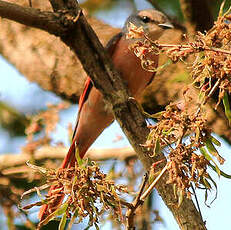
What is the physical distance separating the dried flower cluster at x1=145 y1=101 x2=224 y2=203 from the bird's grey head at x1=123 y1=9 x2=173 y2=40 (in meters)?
2.08

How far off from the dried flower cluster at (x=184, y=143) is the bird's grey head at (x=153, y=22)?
6.81 feet

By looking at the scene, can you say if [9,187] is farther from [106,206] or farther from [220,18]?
[220,18]

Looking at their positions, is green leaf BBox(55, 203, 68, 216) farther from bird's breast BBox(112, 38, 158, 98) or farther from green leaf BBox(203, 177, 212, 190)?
bird's breast BBox(112, 38, 158, 98)

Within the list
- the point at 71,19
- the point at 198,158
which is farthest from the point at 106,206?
the point at 71,19

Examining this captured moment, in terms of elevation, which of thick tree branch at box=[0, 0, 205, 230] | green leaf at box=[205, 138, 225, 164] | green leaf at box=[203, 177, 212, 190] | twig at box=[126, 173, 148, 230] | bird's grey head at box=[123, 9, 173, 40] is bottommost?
green leaf at box=[203, 177, 212, 190]

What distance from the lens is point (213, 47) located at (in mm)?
1691

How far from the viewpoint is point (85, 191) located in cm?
180

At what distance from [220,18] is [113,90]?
73cm

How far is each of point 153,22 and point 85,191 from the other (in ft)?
7.48

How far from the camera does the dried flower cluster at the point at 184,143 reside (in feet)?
5.55

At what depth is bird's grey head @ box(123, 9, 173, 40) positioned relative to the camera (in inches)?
150

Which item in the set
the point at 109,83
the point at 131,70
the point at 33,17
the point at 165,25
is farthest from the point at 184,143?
the point at 165,25

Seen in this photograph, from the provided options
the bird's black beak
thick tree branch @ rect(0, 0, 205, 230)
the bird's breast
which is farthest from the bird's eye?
thick tree branch @ rect(0, 0, 205, 230)

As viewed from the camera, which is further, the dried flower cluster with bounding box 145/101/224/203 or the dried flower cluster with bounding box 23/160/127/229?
the dried flower cluster with bounding box 23/160/127/229
